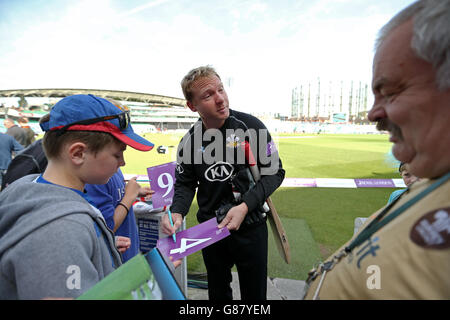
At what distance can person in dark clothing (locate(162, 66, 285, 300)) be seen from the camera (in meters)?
2.07

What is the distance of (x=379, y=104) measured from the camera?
830mm

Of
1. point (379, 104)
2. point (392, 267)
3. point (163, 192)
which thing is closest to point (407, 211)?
point (392, 267)

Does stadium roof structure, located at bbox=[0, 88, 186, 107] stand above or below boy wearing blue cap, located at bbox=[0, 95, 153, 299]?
below

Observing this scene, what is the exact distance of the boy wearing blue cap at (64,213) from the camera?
83 cm

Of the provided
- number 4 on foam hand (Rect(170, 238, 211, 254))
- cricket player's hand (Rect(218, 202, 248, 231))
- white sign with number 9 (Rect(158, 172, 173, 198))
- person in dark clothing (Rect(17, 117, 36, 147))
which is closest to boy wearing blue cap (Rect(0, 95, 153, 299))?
number 4 on foam hand (Rect(170, 238, 211, 254))

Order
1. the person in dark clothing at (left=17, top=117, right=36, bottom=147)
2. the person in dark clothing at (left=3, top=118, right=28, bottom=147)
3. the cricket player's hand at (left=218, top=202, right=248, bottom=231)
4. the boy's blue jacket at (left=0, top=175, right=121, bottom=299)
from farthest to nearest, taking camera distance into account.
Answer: the person in dark clothing at (left=17, top=117, right=36, bottom=147) < the person in dark clothing at (left=3, top=118, right=28, bottom=147) < the cricket player's hand at (left=218, top=202, right=248, bottom=231) < the boy's blue jacket at (left=0, top=175, right=121, bottom=299)

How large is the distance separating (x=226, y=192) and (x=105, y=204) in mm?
1025

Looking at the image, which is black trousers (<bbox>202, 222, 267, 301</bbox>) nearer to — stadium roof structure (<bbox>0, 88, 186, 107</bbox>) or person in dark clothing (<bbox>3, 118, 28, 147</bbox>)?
person in dark clothing (<bbox>3, 118, 28, 147</bbox>)

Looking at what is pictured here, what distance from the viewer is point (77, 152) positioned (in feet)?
3.79

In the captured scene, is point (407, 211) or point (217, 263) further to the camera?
point (217, 263)

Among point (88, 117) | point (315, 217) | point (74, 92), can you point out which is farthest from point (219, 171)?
point (74, 92)

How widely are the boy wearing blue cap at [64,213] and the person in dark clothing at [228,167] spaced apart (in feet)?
2.81

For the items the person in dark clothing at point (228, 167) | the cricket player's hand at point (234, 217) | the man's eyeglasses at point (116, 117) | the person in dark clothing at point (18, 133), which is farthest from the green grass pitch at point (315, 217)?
the person in dark clothing at point (18, 133)
